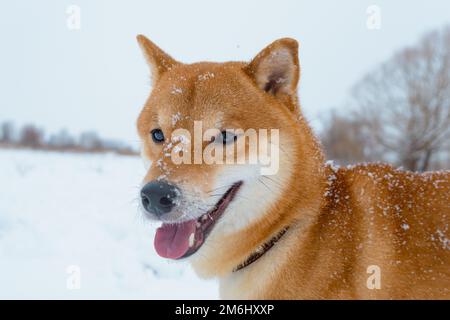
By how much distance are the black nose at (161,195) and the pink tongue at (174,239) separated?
23 cm

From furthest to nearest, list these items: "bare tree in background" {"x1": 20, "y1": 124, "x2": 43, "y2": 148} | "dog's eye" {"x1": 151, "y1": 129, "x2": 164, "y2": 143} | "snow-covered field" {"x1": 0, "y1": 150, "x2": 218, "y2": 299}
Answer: "bare tree in background" {"x1": 20, "y1": 124, "x2": 43, "y2": 148} → "snow-covered field" {"x1": 0, "y1": 150, "x2": 218, "y2": 299} → "dog's eye" {"x1": 151, "y1": 129, "x2": 164, "y2": 143}

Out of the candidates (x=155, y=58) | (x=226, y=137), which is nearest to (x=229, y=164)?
(x=226, y=137)

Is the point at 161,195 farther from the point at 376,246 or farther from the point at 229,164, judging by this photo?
the point at 376,246

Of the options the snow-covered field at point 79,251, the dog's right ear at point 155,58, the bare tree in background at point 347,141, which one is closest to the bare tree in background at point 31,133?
the bare tree in background at point 347,141

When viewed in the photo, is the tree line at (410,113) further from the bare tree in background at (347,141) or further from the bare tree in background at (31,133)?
the bare tree in background at (31,133)

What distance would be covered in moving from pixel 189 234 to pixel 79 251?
4079 millimetres

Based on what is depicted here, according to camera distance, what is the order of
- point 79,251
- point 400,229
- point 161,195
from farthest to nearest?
point 79,251
point 400,229
point 161,195

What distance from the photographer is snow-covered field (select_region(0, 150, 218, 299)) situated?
199 inches

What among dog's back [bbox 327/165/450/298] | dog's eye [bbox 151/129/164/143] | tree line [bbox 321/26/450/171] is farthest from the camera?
tree line [bbox 321/26/450/171]

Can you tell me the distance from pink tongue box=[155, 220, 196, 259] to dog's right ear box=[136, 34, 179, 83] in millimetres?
1446

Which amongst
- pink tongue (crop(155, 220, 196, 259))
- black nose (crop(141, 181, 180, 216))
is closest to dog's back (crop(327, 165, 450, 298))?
pink tongue (crop(155, 220, 196, 259))

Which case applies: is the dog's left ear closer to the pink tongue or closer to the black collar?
the black collar

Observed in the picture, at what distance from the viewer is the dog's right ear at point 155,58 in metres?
3.57

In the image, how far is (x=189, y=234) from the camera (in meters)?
2.71
